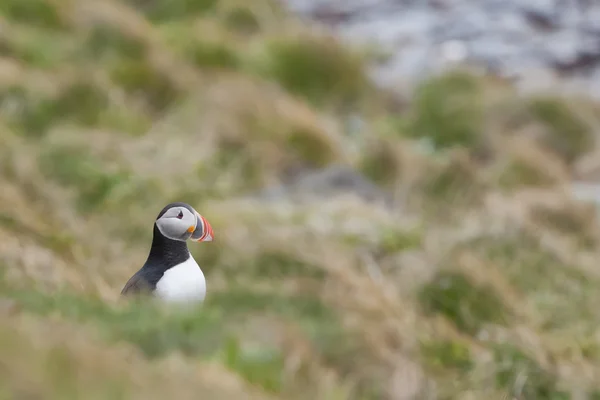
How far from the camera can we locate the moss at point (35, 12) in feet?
36.4

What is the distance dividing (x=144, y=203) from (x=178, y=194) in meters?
0.28

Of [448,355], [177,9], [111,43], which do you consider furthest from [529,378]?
[177,9]

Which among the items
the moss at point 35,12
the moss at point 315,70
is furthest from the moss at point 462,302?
the moss at point 35,12

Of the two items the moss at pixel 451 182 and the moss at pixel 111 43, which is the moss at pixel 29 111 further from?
the moss at pixel 451 182

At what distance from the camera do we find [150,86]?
930 centimetres

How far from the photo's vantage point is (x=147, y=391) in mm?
1859

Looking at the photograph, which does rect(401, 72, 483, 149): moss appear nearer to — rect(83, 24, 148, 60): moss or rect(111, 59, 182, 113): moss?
rect(111, 59, 182, 113): moss

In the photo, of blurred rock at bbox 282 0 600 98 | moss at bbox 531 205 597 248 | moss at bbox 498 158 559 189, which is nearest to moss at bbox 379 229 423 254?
moss at bbox 531 205 597 248

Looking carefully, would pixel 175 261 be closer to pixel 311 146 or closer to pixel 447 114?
pixel 311 146

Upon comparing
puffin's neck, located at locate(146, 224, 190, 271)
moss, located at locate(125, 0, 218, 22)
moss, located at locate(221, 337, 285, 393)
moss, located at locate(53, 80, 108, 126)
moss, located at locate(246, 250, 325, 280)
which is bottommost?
moss, located at locate(246, 250, 325, 280)

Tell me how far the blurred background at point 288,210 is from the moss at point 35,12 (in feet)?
0.07

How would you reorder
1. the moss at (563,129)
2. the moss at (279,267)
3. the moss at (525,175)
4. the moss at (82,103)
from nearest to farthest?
the moss at (279,267) → the moss at (82,103) → the moss at (525,175) → the moss at (563,129)

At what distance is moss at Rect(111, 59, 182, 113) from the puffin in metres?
6.28

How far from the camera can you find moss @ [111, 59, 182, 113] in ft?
30.2
